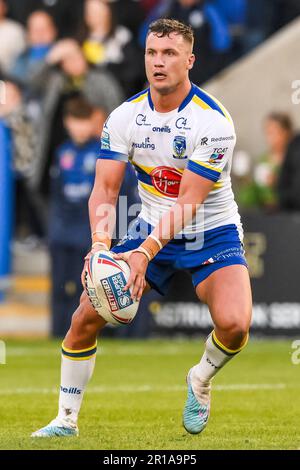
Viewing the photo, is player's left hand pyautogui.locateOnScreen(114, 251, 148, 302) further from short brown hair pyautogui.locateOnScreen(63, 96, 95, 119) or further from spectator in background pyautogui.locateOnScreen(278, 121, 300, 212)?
spectator in background pyautogui.locateOnScreen(278, 121, 300, 212)

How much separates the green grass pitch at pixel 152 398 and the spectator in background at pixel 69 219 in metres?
0.63

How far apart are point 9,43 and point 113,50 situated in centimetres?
142

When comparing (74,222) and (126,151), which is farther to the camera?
(74,222)

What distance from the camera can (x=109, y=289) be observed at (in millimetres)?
7297

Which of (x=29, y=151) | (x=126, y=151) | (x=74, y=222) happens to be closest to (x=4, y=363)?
(x=74, y=222)

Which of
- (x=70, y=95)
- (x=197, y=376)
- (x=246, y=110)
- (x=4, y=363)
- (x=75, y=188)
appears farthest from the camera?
(x=246, y=110)

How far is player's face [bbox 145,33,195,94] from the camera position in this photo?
7.45 metres

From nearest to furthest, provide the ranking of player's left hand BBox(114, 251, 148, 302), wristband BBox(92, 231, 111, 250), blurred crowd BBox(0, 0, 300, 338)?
player's left hand BBox(114, 251, 148, 302) → wristband BBox(92, 231, 111, 250) → blurred crowd BBox(0, 0, 300, 338)

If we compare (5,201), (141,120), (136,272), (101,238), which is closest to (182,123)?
(141,120)

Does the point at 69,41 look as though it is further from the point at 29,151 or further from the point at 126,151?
the point at 126,151

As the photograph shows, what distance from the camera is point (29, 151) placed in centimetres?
1603

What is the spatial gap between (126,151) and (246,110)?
30.7 feet

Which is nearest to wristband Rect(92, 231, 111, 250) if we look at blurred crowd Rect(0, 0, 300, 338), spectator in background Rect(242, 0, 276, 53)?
blurred crowd Rect(0, 0, 300, 338)

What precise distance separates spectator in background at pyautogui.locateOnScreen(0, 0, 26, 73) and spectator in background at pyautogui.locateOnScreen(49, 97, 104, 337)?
178 centimetres
